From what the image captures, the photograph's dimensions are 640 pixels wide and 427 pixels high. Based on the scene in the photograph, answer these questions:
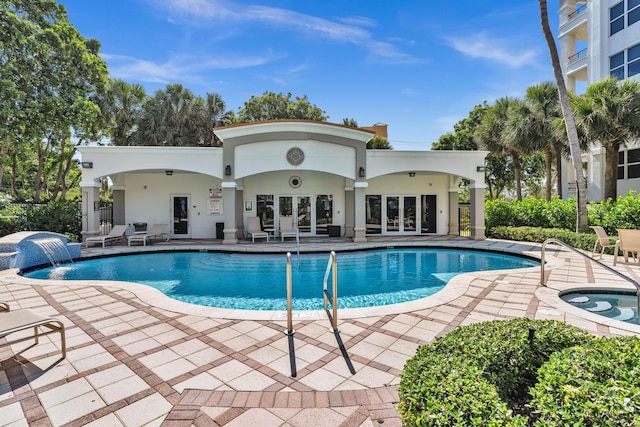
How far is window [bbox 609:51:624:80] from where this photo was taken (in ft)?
58.1

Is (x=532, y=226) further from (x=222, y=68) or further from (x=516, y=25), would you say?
(x=222, y=68)

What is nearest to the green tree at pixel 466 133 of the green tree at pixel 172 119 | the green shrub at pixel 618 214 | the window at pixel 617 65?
the window at pixel 617 65

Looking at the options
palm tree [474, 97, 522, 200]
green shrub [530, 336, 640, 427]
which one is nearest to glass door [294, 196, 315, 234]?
palm tree [474, 97, 522, 200]

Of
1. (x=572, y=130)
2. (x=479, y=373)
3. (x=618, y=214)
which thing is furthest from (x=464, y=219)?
(x=479, y=373)

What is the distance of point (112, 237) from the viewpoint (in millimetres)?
13234

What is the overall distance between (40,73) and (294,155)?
1163 centimetres

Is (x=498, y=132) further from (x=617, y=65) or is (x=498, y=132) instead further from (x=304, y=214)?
(x=304, y=214)

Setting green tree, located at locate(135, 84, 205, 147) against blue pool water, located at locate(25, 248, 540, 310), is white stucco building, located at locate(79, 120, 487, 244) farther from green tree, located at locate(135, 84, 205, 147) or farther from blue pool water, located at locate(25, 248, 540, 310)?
green tree, located at locate(135, 84, 205, 147)

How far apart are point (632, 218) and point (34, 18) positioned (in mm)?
24879

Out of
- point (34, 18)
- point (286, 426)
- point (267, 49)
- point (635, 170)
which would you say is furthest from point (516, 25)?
point (34, 18)

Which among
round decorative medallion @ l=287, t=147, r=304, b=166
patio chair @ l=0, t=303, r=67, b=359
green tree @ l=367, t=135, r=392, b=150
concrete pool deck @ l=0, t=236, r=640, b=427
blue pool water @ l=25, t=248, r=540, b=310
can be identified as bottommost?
blue pool water @ l=25, t=248, r=540, b=310

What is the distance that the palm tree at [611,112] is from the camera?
12602 mm

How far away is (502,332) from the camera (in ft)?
9.52

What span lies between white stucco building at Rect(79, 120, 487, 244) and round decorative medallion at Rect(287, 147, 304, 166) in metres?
0.04
